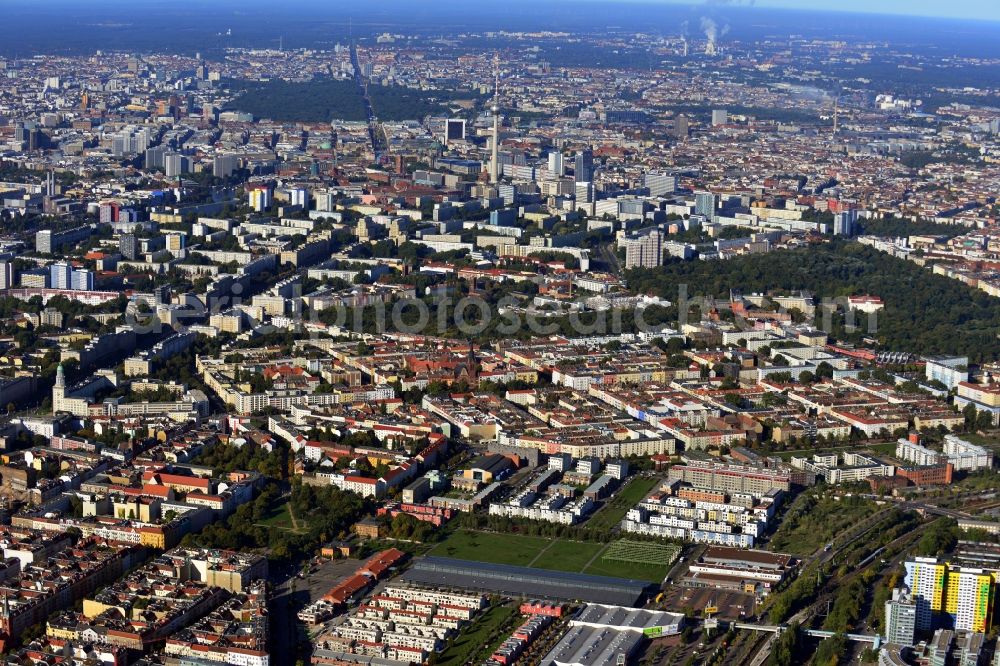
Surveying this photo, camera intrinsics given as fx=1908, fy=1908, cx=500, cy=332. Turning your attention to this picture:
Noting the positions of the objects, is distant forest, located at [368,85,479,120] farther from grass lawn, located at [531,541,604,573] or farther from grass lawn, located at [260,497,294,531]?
grass lawn, located at [531,541,604,573]

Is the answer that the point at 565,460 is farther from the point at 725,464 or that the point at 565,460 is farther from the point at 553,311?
the point at 553,311

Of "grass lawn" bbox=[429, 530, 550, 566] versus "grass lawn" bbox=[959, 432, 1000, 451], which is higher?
"grass lawn" bbox=[959, 432, 1000, 451]

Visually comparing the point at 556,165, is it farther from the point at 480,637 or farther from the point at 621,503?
the point at 480,637

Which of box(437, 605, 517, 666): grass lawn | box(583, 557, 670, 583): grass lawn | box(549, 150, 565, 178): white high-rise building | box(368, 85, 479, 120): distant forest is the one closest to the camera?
box(437, 605, 517, 666): grass lawn

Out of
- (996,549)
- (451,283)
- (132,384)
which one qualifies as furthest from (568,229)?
(996,549)

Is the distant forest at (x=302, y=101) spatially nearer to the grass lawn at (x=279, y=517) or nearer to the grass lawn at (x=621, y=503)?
the grass lawn at (x=621, y=503)

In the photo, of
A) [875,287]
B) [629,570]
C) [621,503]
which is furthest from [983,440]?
[875,287]

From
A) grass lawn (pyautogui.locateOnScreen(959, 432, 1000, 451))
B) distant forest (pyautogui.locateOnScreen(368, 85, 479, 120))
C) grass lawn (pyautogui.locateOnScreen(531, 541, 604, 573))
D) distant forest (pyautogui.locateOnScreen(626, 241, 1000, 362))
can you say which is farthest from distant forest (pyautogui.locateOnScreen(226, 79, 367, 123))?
grass lawn (pyautogui.locateOnScreen(531, 541, 604, 573))

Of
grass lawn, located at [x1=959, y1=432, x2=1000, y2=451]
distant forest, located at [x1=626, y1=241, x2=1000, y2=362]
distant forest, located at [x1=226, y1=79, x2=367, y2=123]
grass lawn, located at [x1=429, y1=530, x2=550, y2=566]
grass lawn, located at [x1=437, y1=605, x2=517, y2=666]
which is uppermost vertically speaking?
distant forest, located at [x1=226, y1=79, x2=367, y2=123]
